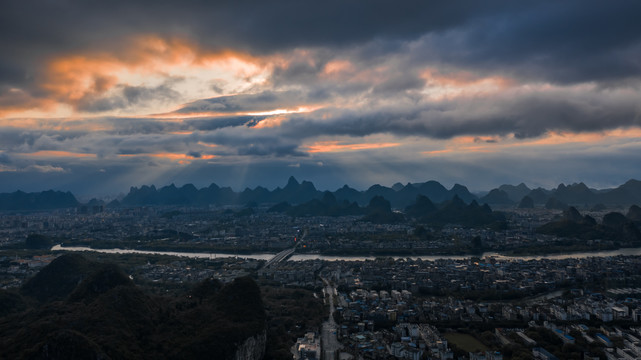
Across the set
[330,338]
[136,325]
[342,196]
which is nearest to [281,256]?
[330,338]

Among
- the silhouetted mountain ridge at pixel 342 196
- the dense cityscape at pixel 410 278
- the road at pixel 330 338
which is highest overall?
the silhouetted mountain ridge at pixel 342 196

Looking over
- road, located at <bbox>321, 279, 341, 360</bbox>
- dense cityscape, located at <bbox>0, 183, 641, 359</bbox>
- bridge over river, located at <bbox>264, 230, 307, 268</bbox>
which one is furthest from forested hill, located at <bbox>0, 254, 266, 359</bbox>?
bridge over river, located at <bbox>264, 230, 307, 268</bbox>

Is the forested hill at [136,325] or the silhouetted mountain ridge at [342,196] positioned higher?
the silhouetted mountain ridge at [342,196]

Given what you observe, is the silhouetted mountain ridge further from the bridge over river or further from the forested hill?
the forested hill

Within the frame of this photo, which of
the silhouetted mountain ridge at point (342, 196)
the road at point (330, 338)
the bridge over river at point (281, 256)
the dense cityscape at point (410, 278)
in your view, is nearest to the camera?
the road at point (330, 338)

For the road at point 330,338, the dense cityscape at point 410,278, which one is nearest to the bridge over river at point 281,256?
the dense cityscape at point 410,278

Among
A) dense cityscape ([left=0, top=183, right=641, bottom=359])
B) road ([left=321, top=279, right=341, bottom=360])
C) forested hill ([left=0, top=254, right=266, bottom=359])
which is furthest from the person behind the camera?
dense cityscape ([left=0, top=183, right=641, bottom=359])

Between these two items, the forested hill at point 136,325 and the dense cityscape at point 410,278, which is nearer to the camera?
the forested hill at point 136,325

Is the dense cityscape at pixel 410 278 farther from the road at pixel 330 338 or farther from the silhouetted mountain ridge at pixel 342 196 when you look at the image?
the silhouetted mountain ridge at pixel 342 196

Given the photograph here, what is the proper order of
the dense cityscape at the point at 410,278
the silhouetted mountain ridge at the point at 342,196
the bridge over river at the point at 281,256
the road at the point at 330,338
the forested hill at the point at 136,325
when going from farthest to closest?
the silhouetted mountain ridge at the point at 342,196, the bridge over river at the point at 281,256, the dense cityscape at the point at 410,278, the road at the point at 330,338, the forested hill at the point at 136,325

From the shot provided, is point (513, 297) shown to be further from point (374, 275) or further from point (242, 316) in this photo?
point (242, 316)

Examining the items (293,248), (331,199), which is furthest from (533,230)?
(331,199)
